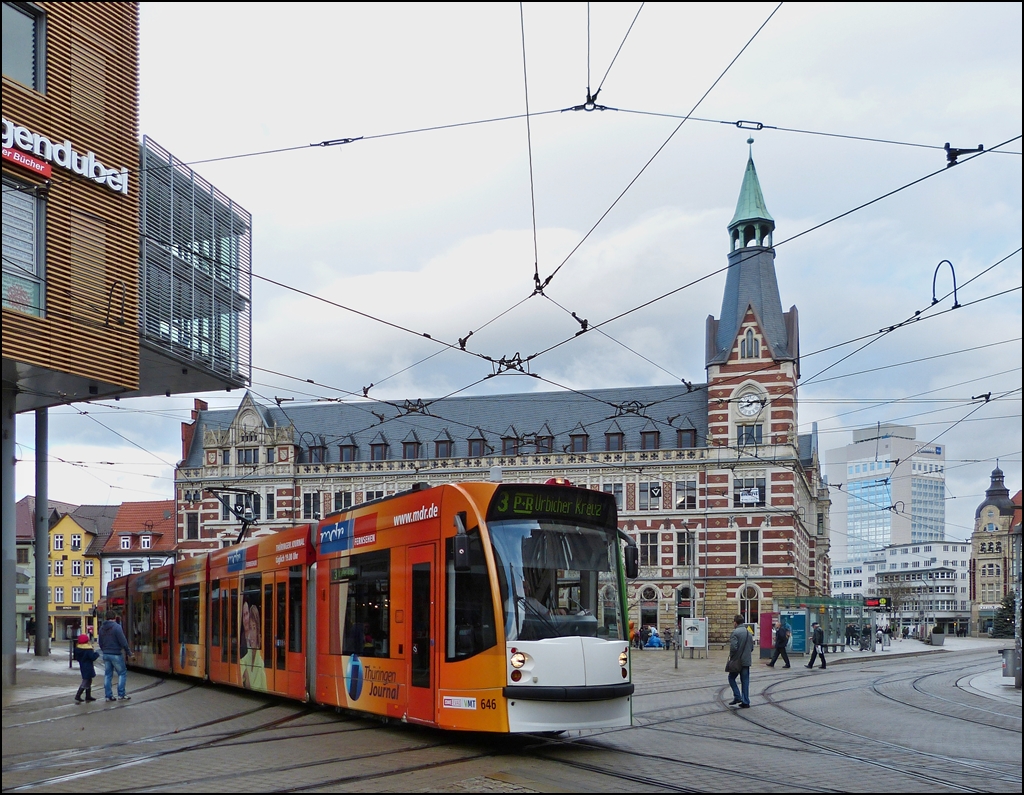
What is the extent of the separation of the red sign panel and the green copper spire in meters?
44.4

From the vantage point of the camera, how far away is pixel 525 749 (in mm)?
11852

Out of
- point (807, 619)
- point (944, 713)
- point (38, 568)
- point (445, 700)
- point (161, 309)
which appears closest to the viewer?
point (445, 700)

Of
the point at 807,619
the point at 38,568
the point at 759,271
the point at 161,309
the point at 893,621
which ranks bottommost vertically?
the point at 893,621

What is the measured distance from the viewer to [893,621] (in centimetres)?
11150

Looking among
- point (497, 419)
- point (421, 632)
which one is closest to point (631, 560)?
point (421, 632)

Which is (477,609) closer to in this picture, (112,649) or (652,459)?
(112,649)

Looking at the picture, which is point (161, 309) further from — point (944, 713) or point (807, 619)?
point (807, 619)

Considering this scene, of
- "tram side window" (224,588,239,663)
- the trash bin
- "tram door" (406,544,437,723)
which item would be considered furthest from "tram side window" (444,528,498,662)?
the trash bin

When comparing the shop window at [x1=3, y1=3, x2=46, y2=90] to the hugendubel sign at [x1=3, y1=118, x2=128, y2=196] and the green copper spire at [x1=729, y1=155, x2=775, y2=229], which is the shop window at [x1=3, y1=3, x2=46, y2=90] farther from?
the green copper spire at [x1=729, y1=155, x2=775, y2=229]

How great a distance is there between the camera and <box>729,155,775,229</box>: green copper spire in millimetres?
59094

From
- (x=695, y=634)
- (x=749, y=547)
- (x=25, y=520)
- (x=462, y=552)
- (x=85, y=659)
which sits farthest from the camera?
(x=25, y=520)

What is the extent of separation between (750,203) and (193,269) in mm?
38786

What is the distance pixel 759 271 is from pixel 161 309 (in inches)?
1657

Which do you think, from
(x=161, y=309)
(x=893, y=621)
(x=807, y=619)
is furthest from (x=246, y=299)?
(x=893, y=621)
